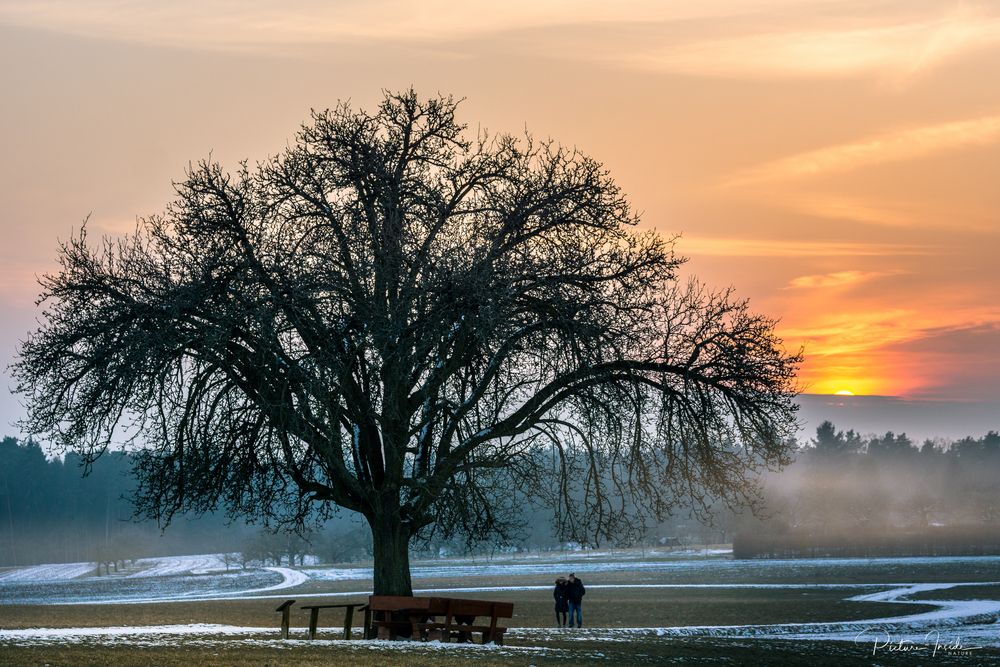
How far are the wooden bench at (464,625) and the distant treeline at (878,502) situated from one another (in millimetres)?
70822

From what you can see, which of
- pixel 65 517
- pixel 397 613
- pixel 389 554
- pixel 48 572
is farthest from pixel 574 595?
pixel 65 517

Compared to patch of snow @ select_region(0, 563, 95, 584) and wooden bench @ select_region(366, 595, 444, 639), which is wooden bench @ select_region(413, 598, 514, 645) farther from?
patch of snow @ select_region(0, 563, 95, 584)

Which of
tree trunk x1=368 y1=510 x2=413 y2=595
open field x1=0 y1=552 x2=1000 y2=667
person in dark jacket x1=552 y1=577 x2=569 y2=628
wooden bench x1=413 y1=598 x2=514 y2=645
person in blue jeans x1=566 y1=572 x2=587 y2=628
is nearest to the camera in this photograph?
open field x1=0 y1=552 x2=1000 y2=667

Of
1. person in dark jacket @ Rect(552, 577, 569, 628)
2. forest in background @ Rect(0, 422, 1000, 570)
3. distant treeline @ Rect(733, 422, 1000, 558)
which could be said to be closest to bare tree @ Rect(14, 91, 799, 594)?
person in dark jacket @ Rect(552, 577, 569, 628)

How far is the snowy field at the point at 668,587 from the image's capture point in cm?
2580

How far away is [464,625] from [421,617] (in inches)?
41.2

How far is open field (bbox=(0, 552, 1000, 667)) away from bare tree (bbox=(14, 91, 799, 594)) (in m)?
3.57

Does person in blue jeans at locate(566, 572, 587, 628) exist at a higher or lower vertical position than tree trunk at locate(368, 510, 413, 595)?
lower

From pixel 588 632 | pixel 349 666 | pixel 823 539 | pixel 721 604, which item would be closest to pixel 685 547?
pixel 823 539

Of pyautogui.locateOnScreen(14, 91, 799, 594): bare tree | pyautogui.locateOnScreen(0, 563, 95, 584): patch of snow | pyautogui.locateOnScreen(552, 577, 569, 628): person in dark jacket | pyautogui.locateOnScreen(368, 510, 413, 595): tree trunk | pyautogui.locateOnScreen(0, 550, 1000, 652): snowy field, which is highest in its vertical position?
pyautogui.locateOnScreen(14, 91, 799, 594): bare tree

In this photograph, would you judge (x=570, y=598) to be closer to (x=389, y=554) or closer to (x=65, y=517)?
(x=389, y=554)

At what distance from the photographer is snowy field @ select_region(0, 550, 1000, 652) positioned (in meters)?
25.8

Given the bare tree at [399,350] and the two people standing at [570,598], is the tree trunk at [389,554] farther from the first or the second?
the two people standing at [570,598]

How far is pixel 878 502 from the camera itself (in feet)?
468
